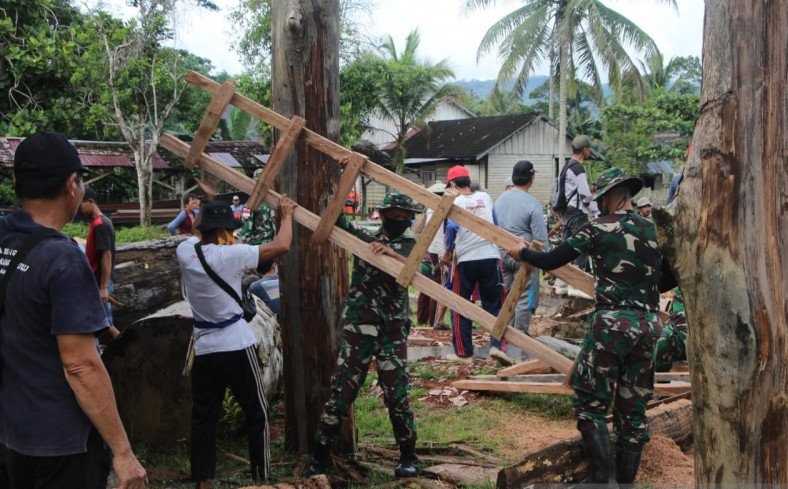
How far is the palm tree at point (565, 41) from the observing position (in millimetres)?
30500

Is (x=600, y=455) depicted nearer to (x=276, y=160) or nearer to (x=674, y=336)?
(x=674, y=336)

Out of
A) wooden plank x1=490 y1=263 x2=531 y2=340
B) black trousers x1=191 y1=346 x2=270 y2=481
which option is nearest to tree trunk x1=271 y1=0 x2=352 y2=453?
black trousers x1=191 y1=346 x2=270 y2=481

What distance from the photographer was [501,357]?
8.20m

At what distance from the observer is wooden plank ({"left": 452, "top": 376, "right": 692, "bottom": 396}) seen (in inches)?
266

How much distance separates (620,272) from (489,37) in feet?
96.3

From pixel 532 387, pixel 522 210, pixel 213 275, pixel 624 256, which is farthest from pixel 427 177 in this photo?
pixel 213 275

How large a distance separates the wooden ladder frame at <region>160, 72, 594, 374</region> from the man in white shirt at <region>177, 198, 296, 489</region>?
24 centimetres

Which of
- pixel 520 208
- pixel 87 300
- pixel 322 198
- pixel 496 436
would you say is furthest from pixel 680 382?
pixel 87 300

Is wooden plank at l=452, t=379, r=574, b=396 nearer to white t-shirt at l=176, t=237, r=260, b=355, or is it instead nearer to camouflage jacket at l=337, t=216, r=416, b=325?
camouflage jacket at l=337, t=216, r=416, b=325

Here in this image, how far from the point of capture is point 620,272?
185 inches

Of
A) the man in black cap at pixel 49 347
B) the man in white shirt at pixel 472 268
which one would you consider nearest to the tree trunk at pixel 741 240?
the man in black cap at pixel 49 347

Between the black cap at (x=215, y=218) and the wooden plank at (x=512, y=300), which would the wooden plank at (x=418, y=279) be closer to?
the wooden plank at (x=512, y=300)

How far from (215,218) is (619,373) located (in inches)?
107

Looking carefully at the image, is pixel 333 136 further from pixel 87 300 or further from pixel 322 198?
pixel 87 300
